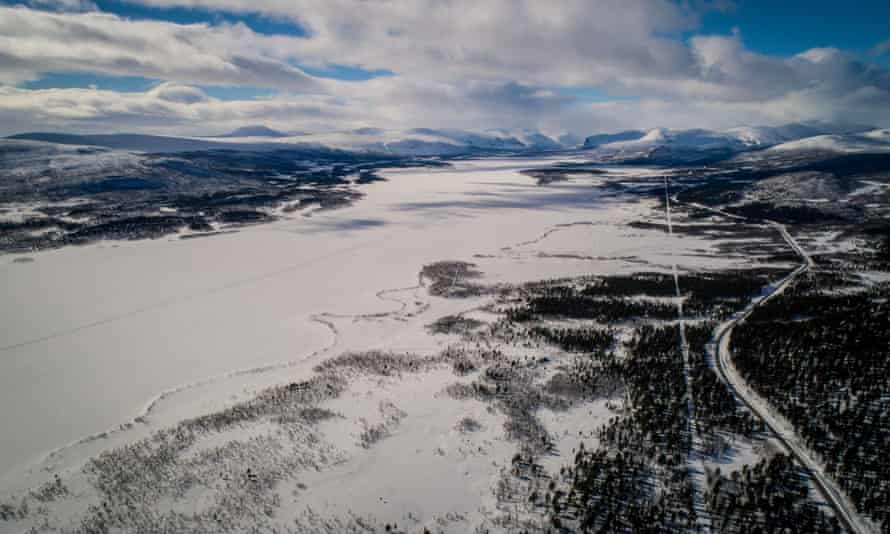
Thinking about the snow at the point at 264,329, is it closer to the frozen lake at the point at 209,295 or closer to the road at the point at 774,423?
the frozen lake at the point at 209,295

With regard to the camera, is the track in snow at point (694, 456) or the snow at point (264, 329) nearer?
the track in snow at point (694, 456)

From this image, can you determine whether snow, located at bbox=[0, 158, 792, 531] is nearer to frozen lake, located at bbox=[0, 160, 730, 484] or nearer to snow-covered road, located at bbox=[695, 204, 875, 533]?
frozen lake, located at bbox=[0, 160, 730, 484]

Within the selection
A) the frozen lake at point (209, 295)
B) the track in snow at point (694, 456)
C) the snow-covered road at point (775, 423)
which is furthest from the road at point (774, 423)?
the frozen lake at point (209, 295)

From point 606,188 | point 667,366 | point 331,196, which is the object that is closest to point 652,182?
point 606,188

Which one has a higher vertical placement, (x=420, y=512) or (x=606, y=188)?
(x=606, y=188)

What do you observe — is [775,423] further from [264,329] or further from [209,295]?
[209,295]

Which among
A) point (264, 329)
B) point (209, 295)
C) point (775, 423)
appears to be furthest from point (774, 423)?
point (209, 295)

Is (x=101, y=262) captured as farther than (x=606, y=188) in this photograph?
No

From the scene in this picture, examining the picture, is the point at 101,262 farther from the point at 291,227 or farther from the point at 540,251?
the point at 540,251

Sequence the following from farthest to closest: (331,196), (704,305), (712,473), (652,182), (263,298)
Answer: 1. (652,182)
2. (331,196)
3. (263,298)
4. (704,305)
5. (712,473)
